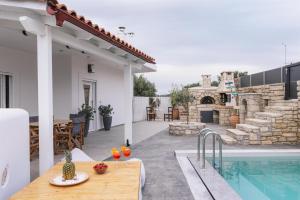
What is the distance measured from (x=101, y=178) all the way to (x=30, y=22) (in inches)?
96.9

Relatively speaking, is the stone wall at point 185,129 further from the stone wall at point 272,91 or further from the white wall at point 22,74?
the white wall at point 22,74

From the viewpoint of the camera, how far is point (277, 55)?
23.8m

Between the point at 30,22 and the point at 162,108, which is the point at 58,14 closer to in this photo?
the point at 30,22

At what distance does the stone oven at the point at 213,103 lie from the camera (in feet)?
51.2

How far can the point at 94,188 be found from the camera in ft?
10.1

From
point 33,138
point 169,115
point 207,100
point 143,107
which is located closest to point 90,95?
point 33,138

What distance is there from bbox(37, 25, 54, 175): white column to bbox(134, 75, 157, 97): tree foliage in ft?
69.9

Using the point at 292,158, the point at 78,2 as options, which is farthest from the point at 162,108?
the point at 292,158

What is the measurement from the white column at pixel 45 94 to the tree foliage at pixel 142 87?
21.3 m

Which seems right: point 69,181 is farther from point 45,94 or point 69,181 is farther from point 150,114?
point 150,114

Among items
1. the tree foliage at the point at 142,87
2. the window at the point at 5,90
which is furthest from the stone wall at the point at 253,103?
the tree foliage at the point at 142,87

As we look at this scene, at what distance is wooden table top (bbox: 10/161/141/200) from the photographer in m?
2.80

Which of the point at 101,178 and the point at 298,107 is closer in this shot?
the point at 101,178

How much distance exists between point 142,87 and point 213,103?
9387 mm
